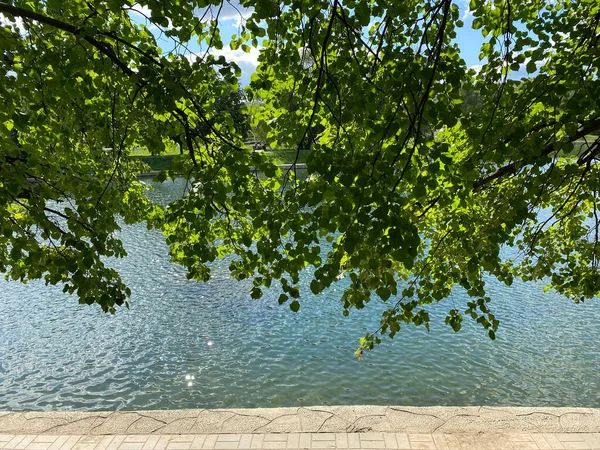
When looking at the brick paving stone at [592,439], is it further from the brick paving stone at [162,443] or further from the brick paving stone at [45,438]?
the brick paving stone at [45,438]

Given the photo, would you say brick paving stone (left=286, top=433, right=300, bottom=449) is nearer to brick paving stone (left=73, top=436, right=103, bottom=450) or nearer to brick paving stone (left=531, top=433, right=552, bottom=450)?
brick paving stone (left=73, top=436, right=103, bottom=450)

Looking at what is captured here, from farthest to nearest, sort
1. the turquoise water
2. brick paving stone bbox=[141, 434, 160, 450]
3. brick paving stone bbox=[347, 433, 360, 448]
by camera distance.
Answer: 1. the turquoise water
2. brick paving stone bbox=[141, 434, 160, 450]
3. brick paving stone bbox=[347, 433, 360, 448]

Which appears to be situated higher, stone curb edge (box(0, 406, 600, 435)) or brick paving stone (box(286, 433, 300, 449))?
stone curb edge (box(0, 406, 600, 435))

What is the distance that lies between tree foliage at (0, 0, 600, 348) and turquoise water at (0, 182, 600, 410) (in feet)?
11.8

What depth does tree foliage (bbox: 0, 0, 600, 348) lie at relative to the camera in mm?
2607

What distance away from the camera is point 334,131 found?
366 centimetres

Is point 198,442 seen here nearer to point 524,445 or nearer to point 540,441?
point 524,445

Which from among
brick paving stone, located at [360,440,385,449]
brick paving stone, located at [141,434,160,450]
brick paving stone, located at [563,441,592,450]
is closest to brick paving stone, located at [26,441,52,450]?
brick paving stone, located at [141,434,160,450]

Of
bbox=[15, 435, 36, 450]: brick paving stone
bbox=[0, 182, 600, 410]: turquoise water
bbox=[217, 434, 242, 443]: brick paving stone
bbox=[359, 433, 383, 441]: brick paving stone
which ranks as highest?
bbox=[0, 182, 600, 410]: turquoise water

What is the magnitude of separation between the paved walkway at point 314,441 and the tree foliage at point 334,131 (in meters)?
1.21

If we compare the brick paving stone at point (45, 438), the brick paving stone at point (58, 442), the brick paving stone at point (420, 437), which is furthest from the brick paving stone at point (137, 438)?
the brick paving stone at point (420, 437)

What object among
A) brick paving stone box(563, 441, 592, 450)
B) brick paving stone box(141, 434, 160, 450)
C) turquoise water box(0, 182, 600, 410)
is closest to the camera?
brick paving stone box(563, 441, 592, 450)

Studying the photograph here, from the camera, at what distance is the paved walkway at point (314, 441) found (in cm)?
452

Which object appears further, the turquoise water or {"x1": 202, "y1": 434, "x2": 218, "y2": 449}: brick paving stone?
the turquoise water
